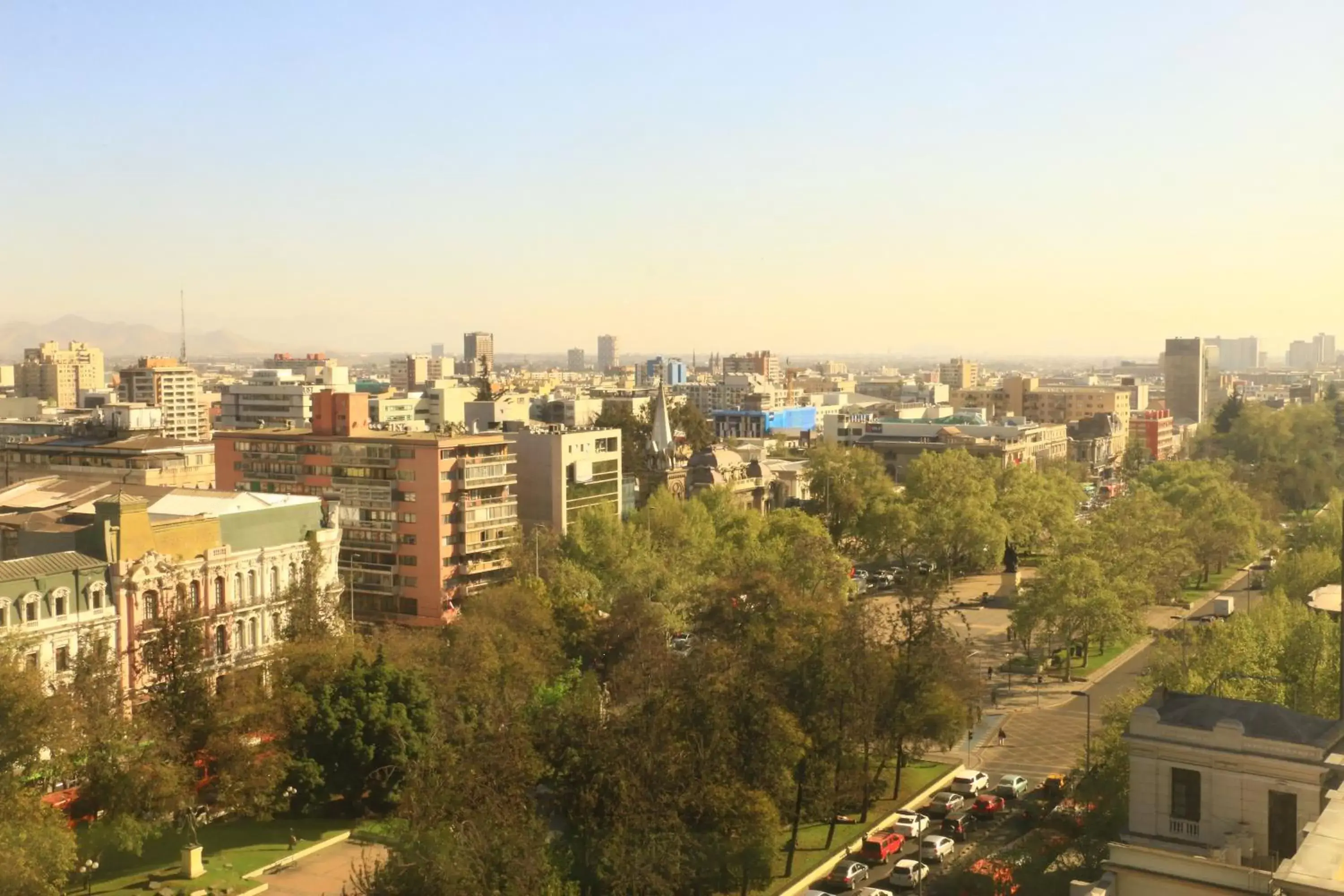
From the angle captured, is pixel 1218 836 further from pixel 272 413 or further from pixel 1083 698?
pixel 272 413

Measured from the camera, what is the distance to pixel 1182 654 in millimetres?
33406

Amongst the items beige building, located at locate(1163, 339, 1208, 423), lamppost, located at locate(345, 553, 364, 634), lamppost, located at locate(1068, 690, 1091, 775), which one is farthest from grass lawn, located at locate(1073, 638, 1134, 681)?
beige building, located at locate(1163, 339, 1208, 423)

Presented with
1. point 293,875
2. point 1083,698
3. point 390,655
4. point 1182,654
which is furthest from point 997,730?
point 293,875

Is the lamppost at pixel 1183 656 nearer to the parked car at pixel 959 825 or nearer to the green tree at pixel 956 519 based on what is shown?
the parked car at pixel 959 825

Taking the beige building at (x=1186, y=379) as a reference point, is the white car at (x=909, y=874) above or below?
below

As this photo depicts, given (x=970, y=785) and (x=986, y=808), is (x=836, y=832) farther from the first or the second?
(x=970, y=785)

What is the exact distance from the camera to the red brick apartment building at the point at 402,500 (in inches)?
2064

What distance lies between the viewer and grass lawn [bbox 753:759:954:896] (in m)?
29.6

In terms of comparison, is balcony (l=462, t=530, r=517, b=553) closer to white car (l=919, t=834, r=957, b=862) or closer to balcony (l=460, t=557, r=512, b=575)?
balcony (l=460, t=557, r=512, b=575)

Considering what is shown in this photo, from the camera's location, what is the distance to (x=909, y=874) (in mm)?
28578

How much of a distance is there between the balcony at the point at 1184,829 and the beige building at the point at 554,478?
42120 millimetres

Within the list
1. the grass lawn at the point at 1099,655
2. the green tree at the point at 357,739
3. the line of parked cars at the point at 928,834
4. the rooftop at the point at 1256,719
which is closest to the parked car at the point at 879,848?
the line of parked cars at the point at 928,834

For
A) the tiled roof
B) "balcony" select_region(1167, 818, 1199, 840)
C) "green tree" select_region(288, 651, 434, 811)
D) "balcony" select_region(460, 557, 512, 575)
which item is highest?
the tiled roof

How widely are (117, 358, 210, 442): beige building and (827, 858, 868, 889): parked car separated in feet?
404
